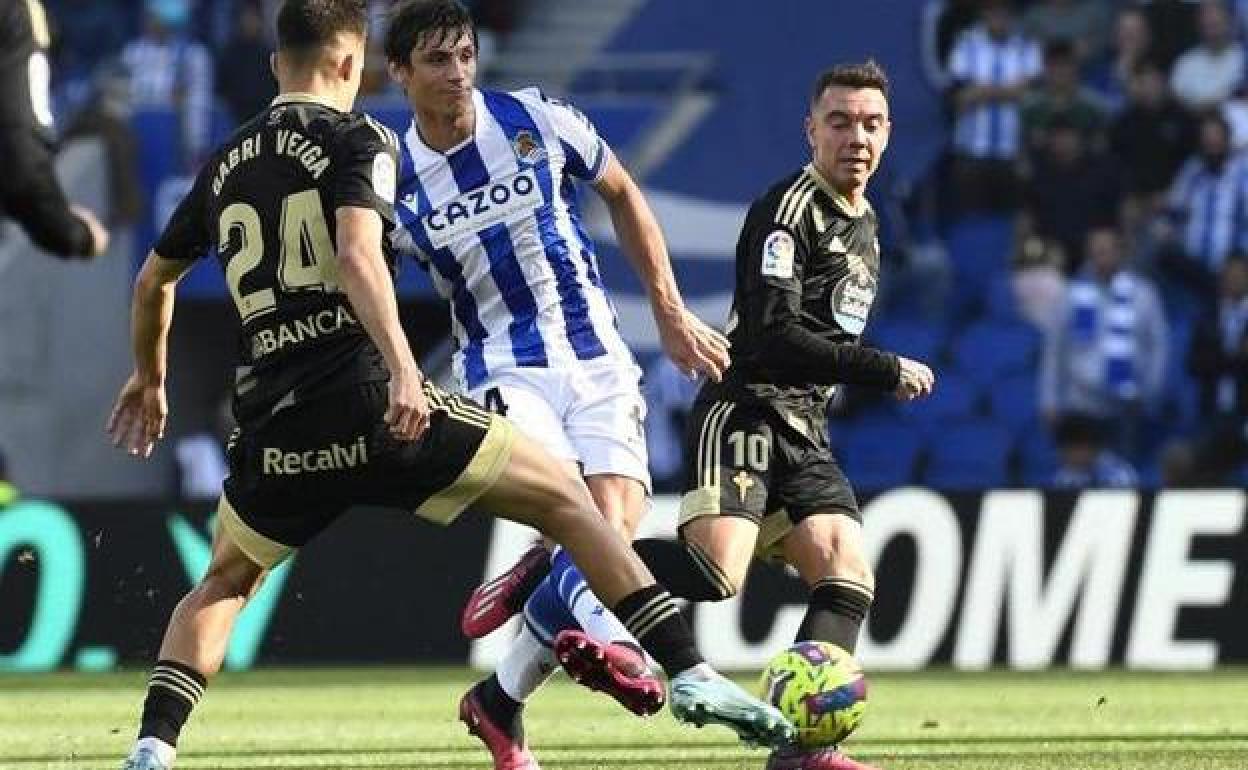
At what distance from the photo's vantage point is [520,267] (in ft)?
26.7

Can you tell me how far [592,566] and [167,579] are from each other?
694 centimetres

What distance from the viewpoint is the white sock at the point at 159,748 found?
7.05 m

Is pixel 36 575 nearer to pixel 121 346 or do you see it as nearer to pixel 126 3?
pixel 121 346

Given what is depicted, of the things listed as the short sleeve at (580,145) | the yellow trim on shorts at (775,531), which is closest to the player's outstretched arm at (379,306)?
the short sleeve at (580,145)

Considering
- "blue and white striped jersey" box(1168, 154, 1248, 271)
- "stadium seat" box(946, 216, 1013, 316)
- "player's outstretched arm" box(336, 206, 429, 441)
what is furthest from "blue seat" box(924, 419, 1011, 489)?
"player's outstretched arm" box(336, 206, 429, 441)

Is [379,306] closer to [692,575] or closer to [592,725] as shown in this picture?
[692,575]

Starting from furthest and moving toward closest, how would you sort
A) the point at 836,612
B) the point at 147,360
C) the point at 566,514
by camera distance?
the point at 836,612 < the point at 147,360 < the point at 566,514

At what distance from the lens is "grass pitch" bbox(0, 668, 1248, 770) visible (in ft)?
28.7

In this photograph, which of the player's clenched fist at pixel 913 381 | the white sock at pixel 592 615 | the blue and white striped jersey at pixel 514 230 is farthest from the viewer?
the blue and white striped jersey at pixel 514 230

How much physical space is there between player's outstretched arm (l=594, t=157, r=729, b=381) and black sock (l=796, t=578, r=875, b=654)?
0.65 m

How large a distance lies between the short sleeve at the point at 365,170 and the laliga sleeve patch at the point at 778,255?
137 centimetres

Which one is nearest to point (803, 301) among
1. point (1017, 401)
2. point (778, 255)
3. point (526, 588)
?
point (778, 255)

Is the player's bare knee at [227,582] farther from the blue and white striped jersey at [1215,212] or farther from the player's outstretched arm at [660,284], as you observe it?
the blue and white striped jersey at [1215,212]

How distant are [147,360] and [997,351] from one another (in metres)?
11.1
